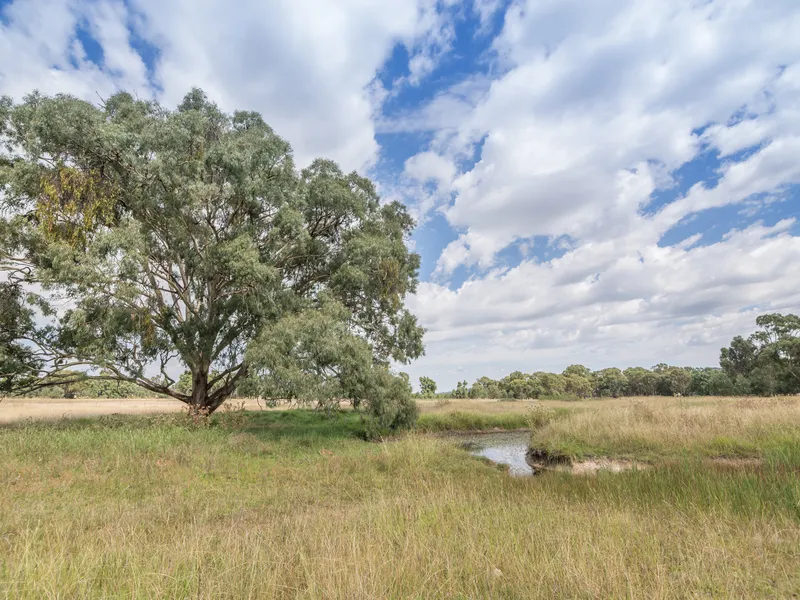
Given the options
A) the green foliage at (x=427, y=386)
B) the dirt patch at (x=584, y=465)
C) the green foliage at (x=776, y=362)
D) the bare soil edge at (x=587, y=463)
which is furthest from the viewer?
the green foliage at (x=427, y=386)

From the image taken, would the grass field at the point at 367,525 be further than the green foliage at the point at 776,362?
No

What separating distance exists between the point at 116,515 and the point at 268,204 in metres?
14.6

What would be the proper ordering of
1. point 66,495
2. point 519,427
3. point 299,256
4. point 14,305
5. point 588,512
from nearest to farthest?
point 588,512 < point 66,495 < point 14,305 < point 299,256 < point 519,427

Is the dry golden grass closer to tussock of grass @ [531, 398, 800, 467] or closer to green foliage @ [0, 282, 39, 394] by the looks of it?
tussock of grass @ [531, 398, 800, 467]

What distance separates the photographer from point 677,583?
4004mm

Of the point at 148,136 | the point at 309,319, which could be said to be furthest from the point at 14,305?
the point at 309,319

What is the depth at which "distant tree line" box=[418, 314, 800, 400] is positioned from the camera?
5306cm

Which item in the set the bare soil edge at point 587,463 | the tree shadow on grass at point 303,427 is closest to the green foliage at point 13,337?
the tree shadow on grass at point 303,427

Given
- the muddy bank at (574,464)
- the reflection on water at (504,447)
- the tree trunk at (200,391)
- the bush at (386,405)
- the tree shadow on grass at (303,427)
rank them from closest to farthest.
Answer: the muddy bank at (574,464)
the reflection on water at (504,447)
the bush at (386,405)
the tree shadow on grass at (303,427)
the tree trunk at (200,391)

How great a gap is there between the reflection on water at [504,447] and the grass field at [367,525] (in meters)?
2.26

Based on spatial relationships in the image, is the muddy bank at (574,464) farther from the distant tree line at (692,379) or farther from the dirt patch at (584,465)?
the distant tree line at (692,379)

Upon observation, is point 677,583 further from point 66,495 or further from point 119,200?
point 119,200

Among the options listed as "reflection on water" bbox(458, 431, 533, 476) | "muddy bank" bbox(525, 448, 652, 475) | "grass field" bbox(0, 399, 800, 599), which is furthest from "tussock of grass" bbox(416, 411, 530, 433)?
"grass field" bbox(0, 399, 800, 599)

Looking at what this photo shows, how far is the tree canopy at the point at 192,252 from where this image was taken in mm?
15484
